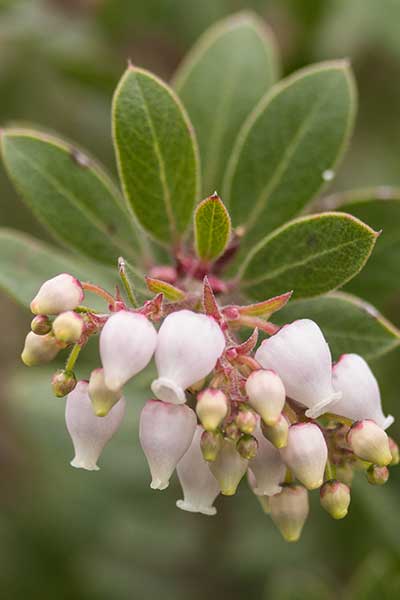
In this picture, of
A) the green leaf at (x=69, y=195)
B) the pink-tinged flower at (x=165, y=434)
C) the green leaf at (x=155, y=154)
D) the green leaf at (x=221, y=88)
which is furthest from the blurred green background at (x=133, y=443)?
the pink-tinged flower at (x=165, y=434)

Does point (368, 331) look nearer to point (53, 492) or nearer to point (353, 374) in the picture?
point (353, 374)

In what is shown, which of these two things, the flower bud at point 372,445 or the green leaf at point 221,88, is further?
the green leaf at point 221,88

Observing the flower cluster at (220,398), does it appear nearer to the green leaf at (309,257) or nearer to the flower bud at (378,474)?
the flower bud at (378,474)

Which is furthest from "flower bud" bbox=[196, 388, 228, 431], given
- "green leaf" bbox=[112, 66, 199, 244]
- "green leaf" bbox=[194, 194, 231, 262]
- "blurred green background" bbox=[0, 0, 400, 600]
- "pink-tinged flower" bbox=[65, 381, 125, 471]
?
"blurred green background" bbox=[0, 0, 400, 600]

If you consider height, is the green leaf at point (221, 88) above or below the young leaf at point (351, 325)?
above

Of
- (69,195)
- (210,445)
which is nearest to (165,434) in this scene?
(210,445)

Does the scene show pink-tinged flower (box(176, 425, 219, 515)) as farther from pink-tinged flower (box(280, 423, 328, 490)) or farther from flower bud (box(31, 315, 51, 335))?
flower bud (box(31, 315, 51, 335))

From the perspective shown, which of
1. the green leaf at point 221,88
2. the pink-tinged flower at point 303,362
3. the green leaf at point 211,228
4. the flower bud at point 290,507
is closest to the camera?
→ the pink-tinged flower at point 303,362

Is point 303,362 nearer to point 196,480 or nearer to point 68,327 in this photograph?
point 196,480
